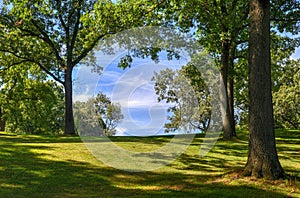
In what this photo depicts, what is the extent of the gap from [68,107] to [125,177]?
1604 centimetres

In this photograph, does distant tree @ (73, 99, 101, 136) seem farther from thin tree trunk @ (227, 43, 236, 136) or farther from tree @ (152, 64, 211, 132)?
thin tree trunk @ (227, 43, 236, 136)

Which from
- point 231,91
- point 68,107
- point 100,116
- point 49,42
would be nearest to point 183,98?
point 100,116

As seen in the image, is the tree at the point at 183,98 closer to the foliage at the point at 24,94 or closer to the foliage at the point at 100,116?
the foliage at the point at 100,116

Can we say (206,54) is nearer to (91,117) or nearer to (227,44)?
(227,44)

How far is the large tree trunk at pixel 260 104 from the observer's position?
812 centimetres

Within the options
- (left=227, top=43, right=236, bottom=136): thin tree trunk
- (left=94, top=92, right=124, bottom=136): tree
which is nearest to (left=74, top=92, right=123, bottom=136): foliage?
(left=94, top=92, right=124, bottom=136): tree

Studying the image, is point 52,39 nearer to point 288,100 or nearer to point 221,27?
point 221,27

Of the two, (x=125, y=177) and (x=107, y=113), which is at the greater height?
→ (x=107, y=113)

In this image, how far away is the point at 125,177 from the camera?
9484 mm

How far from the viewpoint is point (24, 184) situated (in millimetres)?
8125

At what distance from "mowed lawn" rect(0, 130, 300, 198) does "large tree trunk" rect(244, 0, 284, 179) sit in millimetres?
439

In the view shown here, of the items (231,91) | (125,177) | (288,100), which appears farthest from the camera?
(288,100)

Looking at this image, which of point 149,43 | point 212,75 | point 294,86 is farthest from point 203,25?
point 294,86

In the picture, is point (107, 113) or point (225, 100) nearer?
point (107, 113)
